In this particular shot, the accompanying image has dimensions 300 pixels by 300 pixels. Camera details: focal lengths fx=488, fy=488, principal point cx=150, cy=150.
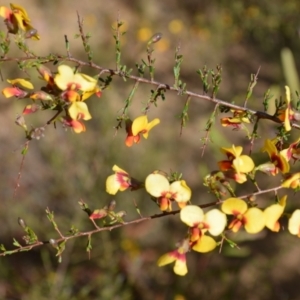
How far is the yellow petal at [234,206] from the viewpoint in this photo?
0.62 meters

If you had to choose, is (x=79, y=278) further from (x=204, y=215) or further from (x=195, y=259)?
(x=204, y=215)

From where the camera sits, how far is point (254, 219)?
2.05ft

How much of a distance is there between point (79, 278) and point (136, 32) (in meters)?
1.91

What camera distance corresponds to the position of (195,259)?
2.52 m

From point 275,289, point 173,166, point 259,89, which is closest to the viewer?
point 275,289

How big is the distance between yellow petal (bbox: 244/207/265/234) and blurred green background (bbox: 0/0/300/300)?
2.23ft

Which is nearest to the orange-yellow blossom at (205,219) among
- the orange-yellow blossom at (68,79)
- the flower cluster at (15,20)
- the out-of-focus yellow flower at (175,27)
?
the orange-yellow blossom at (68,79)

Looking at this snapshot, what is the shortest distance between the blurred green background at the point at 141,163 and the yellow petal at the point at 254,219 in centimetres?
68

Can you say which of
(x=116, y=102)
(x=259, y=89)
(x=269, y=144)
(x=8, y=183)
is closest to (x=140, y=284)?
(x=8, y=183)

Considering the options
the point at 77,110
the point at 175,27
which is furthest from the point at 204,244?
the point at 175,27

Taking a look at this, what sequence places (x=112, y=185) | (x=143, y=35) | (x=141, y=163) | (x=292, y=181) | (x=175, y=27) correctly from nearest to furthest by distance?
(x=292, y=181) < (x=112, y=185) < (x=141, y=163) < (x=143, y=35) < (x=175, y=27)

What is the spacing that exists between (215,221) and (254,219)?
0.05m

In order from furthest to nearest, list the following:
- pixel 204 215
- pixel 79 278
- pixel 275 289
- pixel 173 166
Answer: pixel 173 166 → pixel 275 289 → pixel 79 278 → pixel 204 215

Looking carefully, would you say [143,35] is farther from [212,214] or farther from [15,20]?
[212,214]
